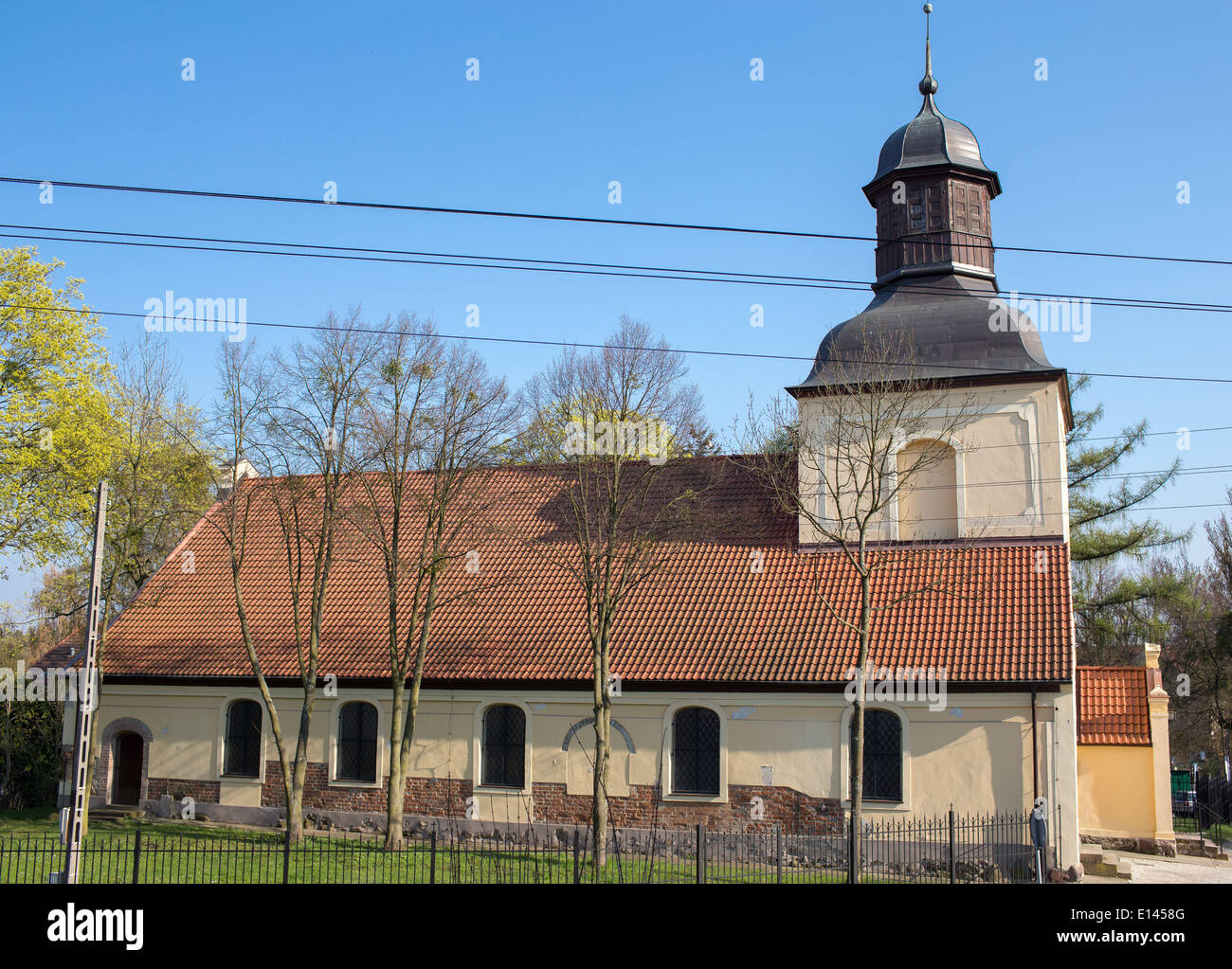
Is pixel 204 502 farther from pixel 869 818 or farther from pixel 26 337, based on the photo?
Answer: pixel 869 818

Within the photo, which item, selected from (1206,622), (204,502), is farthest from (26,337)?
(1206,622)

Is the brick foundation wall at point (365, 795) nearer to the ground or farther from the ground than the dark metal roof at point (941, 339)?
nearer to the ground

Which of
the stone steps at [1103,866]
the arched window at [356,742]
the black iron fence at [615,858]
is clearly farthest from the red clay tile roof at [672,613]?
the stone steps at [1103,866]

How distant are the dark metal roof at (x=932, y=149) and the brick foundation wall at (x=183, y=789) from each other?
781 inches

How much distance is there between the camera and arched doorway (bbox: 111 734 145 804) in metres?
25.7

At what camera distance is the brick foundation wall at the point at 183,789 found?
24.1m

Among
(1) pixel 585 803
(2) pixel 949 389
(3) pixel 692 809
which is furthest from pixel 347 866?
(2) pixel 949 389

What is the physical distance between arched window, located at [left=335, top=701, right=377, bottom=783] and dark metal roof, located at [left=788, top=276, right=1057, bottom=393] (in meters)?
11.4

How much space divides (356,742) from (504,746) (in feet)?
11.1

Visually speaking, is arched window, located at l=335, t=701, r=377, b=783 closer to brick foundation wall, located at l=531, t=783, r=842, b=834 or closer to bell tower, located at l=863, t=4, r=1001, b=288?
brick foundation wall, located at l=531, t=783, r=842, b=834

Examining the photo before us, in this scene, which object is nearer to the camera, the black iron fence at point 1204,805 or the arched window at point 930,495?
the arched window at point 930,495

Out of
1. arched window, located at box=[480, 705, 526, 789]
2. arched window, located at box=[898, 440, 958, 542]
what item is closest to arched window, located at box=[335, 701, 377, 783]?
arched window, located at box=[480, 705, 526, 789]

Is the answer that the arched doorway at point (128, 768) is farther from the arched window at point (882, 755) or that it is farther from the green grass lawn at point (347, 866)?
the arched window at point (882, 755)

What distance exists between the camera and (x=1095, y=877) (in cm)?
1945
